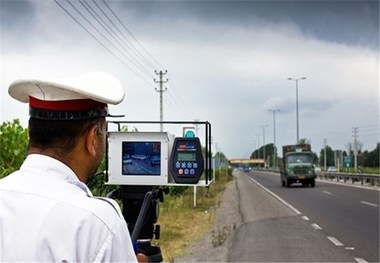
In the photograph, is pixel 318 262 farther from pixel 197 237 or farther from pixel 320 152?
pixel 320 152

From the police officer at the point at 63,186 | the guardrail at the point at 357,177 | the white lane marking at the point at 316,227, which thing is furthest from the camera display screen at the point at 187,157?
the guardrail at the point at 357,177

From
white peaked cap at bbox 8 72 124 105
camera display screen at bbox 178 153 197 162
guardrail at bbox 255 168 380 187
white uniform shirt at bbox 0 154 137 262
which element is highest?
white peaked cap at bbox 8 72 124 105

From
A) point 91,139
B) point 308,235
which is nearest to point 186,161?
point 91,139

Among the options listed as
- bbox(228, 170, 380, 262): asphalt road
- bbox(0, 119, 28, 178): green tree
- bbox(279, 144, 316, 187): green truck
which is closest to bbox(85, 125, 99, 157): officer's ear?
bbox(228, 170, 380, 262): asphalt road

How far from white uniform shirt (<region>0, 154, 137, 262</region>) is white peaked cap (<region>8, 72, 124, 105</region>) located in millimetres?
270

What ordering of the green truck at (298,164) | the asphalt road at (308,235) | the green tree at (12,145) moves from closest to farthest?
the asphalt road at (308,235) < the green tree at (12,145) < the green truck at (298,164)

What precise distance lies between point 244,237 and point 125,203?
9708 millimetres

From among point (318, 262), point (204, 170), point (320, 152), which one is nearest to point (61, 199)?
point (204, 170)

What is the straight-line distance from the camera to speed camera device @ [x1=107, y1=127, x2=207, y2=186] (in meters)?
3.16

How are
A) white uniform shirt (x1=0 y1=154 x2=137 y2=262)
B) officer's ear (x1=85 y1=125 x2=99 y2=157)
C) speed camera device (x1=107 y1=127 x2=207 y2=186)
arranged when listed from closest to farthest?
white uniform shirt (x1=0 y1=154 x2=137 y2=262) → officer's ear (x1=85 y1=125 x2=99 y2=157) → speed camera device (x1=107 y1=127 x2=207 y2=186)

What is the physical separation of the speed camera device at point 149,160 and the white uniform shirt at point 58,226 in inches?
62.7

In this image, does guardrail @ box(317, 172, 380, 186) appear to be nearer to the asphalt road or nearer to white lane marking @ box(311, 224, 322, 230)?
the asphalt road

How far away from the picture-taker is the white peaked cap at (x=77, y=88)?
5.38 feet

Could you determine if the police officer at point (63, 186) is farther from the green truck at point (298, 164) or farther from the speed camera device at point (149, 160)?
the green truck at point (298, 164)
